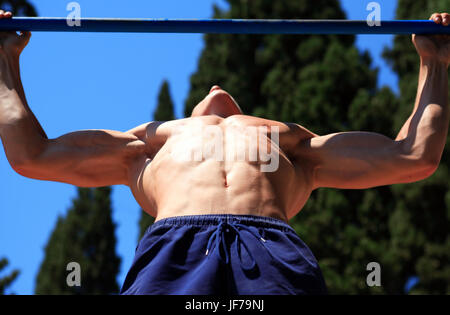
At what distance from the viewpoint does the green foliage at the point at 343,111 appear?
1059 cm

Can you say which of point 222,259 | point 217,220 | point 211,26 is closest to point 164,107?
point 211,26

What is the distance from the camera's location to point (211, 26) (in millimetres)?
3045

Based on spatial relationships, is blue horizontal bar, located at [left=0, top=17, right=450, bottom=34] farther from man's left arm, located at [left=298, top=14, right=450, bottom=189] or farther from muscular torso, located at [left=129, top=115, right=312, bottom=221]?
muscular torso, located at [left=129, top=115, right=312, bottom=221]

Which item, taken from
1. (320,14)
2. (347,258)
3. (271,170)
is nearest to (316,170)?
(271,170)

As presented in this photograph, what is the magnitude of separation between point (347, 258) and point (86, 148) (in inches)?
323

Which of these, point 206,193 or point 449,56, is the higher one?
point 449,56

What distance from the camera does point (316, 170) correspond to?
10.0ft

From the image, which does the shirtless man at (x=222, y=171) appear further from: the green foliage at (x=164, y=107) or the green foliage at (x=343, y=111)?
the green foliage at (x=164, y=107)

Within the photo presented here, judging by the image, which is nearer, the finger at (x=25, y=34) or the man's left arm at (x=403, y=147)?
the man's left arm at (x=403, y=147)

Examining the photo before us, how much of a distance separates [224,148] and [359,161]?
0.61m

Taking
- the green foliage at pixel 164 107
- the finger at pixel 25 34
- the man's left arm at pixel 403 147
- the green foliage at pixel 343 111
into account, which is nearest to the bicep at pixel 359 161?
the man's left arm at pixel 403 147

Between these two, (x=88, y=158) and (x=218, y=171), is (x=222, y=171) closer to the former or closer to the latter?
(x=218, y=171)
